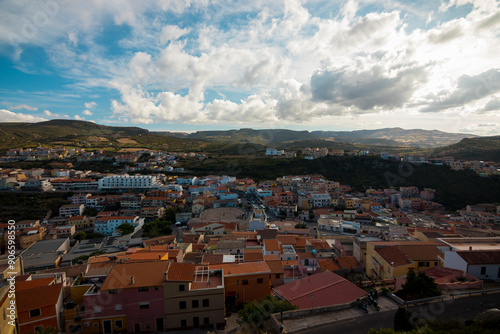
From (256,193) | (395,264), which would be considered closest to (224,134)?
(256,193)

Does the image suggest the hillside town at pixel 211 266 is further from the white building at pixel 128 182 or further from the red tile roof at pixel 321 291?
the white building at pixel 128 182


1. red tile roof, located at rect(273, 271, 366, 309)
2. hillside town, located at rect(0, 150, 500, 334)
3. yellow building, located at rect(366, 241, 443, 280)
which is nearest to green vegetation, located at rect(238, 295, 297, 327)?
hillside town, located at rect(0, 150, 500, 334)

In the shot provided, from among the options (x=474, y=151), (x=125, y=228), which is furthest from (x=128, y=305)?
(x=474, y=151)

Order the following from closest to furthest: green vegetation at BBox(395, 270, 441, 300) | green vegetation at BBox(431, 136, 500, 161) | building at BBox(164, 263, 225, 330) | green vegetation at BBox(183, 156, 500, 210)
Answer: green vegetation at BBox(395, 270, 441, 300) < building at BBox(164, 263, 225, 330) < green vegetation at BBox(183, 156, 500, 210) < green vegetation at BBox(431, 136, 500, 161)

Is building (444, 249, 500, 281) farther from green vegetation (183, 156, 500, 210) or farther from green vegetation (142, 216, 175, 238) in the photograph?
green vegetation (183, 156, 500, 210)

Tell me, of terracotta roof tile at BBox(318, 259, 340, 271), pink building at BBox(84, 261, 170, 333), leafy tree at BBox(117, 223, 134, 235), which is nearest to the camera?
pink building at BBox(84, 261, 170, 333)

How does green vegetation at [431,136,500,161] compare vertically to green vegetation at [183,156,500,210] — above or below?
above
